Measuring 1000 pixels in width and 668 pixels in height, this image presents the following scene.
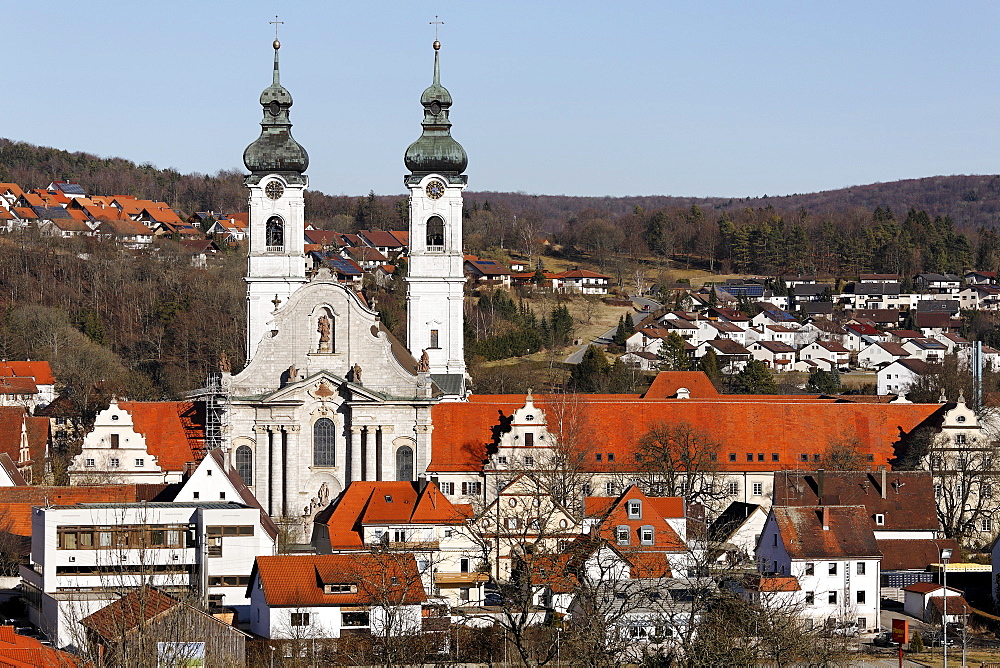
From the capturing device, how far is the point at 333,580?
182 ft

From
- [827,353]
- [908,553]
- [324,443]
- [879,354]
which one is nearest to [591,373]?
[879,354]

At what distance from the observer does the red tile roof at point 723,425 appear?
78.0 m

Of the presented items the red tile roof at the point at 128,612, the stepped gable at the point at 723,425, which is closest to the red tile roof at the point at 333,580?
the red tile roof at the point at 128,612

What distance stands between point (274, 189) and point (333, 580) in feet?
109

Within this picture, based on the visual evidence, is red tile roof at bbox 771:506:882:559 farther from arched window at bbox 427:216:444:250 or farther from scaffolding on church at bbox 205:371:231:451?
arched window at bbox 427:216:444:250

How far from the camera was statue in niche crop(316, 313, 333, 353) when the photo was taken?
259 ft

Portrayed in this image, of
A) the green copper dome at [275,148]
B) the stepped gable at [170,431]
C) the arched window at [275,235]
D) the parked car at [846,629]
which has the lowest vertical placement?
the parked car at [846,629]

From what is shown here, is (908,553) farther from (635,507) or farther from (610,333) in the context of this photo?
(610,333)

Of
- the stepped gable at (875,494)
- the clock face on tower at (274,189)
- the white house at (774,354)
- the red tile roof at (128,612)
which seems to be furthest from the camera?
the white house at (774,354)

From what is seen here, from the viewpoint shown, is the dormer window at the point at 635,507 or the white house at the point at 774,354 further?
the white house at the point at 774,354

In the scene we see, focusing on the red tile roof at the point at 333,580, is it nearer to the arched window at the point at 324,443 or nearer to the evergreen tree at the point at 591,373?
the arched window at the point at 324,443

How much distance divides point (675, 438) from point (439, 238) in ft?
49.3

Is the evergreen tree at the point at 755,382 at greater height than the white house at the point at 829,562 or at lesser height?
greater

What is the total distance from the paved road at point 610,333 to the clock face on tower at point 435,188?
161 feet
